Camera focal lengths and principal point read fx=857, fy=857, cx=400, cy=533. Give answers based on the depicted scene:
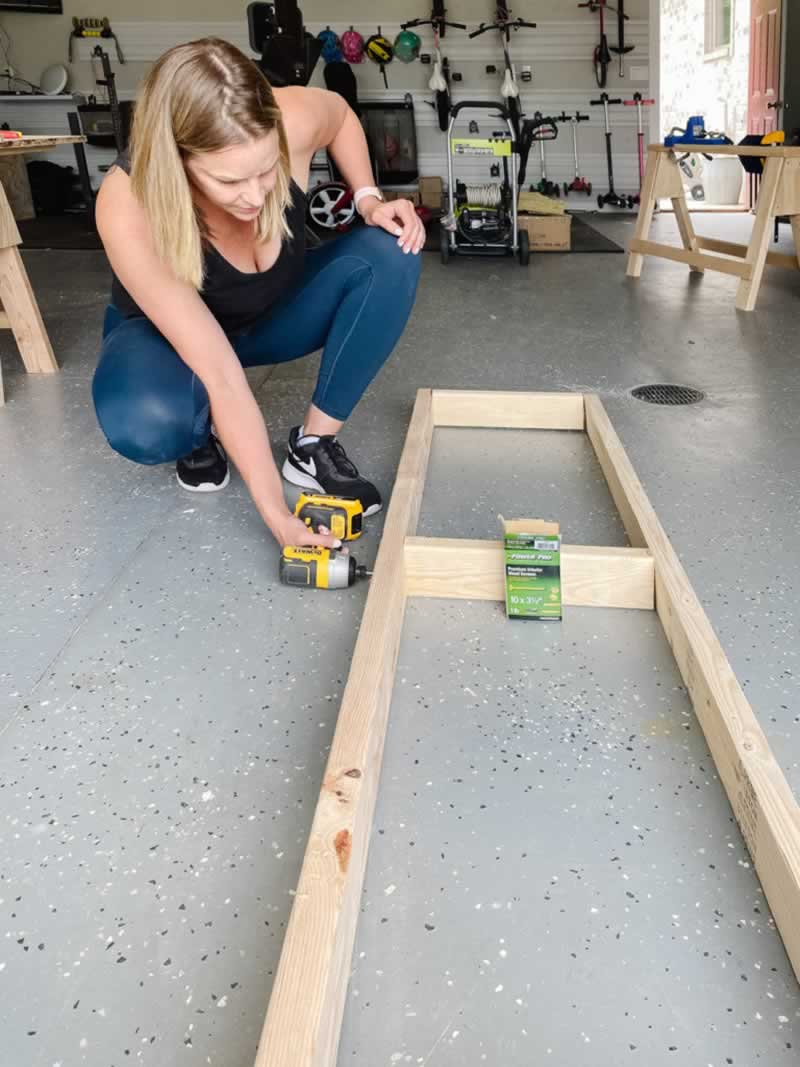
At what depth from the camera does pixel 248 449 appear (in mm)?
1442

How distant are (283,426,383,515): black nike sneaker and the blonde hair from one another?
0.61 metres

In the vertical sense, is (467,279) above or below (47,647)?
above

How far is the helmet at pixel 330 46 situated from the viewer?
7094 millimetres

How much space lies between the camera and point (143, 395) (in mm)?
1584

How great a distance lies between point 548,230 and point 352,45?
329cm

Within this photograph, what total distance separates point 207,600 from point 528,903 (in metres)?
0.80

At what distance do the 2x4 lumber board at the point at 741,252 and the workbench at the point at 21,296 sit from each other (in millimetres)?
2785

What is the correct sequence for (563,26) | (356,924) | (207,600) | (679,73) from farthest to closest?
(679,73), (563,26), (207,600), (356,924)

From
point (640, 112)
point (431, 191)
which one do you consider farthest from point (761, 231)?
point (640, 112)

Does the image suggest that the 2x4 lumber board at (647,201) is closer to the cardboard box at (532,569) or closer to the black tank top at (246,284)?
the black tank top at (246,284)

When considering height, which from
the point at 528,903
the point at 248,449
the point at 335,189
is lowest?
the point at 528,903

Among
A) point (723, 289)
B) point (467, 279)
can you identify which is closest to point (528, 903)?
point (723, 289)

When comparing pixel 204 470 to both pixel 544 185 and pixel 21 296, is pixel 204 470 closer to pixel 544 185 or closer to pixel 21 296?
pixel 21 296

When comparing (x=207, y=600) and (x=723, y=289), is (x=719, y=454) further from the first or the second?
(x=723, y=289)
